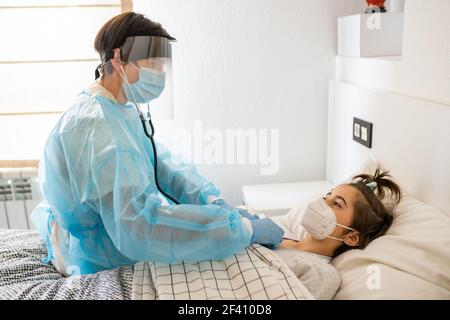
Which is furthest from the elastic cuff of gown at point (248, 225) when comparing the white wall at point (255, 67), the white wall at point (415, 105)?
the white wall at point (255, 67)

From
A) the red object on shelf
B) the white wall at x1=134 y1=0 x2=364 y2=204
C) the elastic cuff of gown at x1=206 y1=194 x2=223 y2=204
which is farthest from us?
the white wall at x1=134 y1=0 x2=364 y2=204

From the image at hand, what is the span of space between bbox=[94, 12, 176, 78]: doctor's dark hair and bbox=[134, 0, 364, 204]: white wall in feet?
2.93

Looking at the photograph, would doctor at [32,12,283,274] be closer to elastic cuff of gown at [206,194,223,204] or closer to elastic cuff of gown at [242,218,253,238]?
elastic cuff of gown at [242,218,253,238]

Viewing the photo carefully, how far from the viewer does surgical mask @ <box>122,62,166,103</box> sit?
1.43 m

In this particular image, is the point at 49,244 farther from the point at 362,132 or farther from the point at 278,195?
the point at 362,132

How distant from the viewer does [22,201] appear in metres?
2.46

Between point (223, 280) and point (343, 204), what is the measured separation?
0.49m

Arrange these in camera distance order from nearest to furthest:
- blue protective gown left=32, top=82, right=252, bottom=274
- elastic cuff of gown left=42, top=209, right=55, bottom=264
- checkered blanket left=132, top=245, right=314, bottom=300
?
checkered blanket left=132, top=245, right=314, bottom=300, blue protective gown left=32, top=82, right=252, bottom=274, elastic cuff of gown left=42, top=209, right=55, bottom=264

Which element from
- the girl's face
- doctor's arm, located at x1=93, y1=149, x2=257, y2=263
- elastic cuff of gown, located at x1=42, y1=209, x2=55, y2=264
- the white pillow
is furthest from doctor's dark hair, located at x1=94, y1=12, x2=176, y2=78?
the white pillow

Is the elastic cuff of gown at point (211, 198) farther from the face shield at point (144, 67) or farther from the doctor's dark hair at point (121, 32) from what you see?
the doctor's dark hair at point (121, 32)

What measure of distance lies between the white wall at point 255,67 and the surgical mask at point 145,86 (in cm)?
84

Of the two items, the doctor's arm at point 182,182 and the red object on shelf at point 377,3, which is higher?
the red object on shelf at point 377,3

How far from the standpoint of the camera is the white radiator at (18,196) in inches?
95.7
